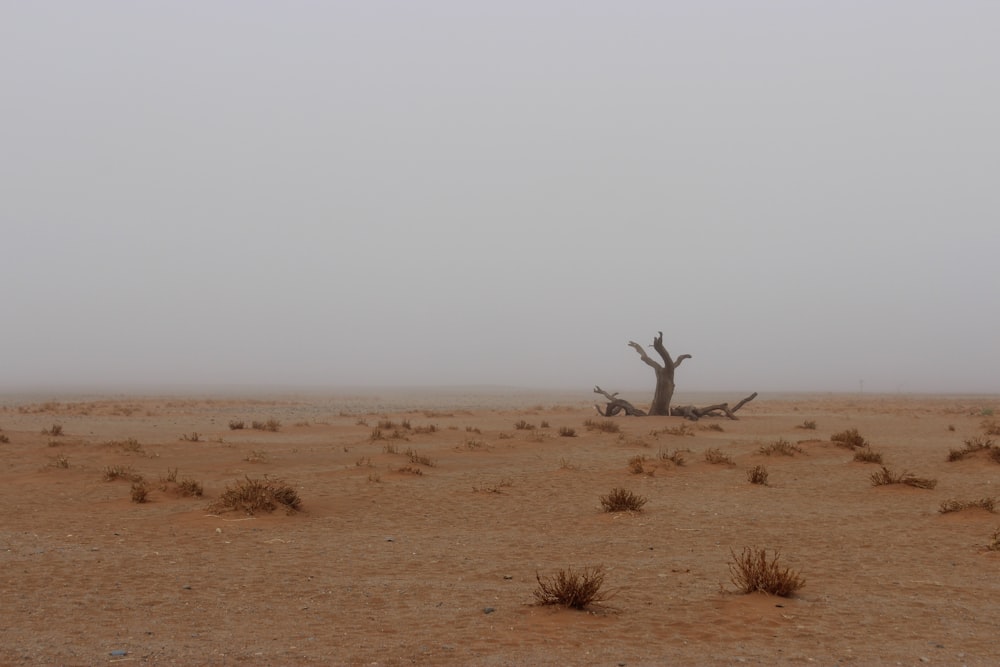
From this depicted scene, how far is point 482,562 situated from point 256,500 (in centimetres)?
470

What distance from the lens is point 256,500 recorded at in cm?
1186

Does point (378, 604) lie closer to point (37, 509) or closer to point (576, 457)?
point (37, 509)

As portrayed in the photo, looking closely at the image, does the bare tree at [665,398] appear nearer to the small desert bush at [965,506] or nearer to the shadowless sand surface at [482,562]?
the shadowless sand surface at [482,562]

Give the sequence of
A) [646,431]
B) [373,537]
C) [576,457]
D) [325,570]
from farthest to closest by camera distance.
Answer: [646,431]
[576,457]
[373,537]
[325,570]

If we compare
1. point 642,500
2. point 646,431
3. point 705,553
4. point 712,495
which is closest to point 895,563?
point 705,553

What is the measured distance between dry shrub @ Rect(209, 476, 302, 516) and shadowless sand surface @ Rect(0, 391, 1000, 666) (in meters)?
0.22

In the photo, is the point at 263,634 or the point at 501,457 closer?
the point at 263,634

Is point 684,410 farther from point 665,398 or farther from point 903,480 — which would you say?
point 903,480

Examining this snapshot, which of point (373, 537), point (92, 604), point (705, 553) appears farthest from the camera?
point (373, 537)

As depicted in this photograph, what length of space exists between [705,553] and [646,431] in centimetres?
1816

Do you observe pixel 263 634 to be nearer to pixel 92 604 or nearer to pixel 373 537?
pixel 92 604

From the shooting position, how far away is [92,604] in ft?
23.0

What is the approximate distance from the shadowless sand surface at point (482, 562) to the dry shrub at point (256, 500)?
8.7 inches

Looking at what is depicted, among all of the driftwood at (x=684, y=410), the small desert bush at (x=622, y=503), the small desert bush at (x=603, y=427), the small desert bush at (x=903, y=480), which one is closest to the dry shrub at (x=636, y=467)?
the small desert bush at (x=622, y=503)
